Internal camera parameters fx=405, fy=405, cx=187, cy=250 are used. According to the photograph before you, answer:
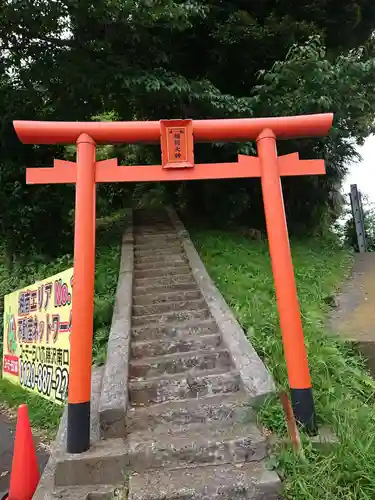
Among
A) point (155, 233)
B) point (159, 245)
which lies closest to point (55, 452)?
point (159, 245)

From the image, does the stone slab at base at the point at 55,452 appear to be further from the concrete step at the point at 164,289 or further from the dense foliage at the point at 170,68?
the dense foliage at the point at 170,68

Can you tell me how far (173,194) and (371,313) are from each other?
8335 mm

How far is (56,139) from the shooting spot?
366 centimetres

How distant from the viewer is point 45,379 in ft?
17.6

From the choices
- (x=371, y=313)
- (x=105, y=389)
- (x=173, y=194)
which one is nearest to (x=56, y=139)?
(x=105, y=389)

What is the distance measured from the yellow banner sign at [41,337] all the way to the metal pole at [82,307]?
1.56 m

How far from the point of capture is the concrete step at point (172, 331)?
4828mm

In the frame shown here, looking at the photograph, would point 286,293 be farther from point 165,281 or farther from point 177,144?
point 165,281

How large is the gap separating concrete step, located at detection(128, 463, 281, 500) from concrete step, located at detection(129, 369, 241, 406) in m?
0.83

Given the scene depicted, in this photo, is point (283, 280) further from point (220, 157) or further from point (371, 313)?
point (220, 157)

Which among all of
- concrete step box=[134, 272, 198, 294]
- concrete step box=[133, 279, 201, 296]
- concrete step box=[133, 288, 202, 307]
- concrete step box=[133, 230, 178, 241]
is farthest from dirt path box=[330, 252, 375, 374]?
concrete step box=[133, 230, 178, 241]

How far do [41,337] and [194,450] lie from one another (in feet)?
10.6

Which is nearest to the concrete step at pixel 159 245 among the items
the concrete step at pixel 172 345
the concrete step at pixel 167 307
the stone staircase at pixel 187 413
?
the stone staircase at pixel 187 413

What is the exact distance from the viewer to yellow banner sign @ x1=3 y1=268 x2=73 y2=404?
5027 millimetres
